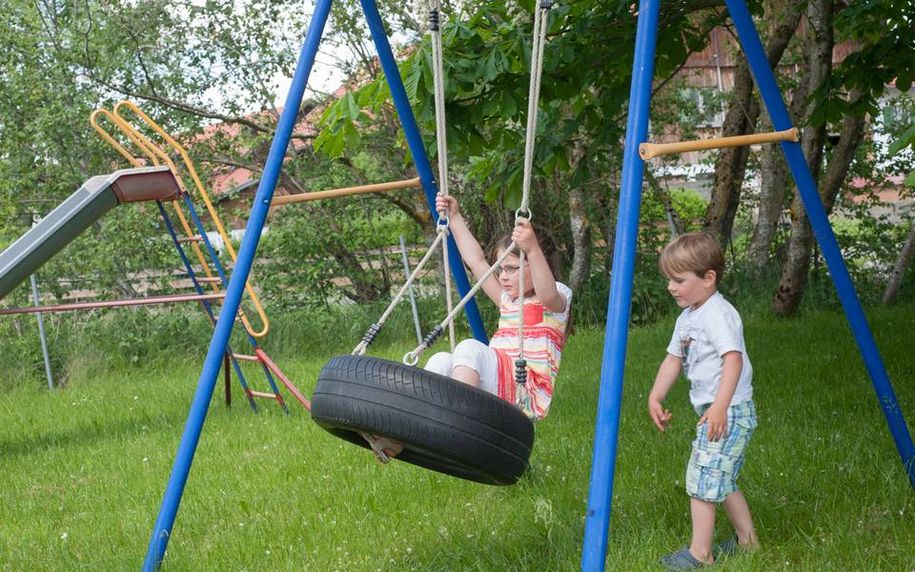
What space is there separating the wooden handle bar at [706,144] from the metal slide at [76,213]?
3.96m

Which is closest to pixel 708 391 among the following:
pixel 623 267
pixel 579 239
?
pixel 623 267

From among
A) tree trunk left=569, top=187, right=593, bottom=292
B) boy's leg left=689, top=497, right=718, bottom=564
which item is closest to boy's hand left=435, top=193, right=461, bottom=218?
boy's leg left=689, top=497, right=718, bottom=564

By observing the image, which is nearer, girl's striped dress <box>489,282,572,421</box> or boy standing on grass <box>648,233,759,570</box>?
boy standing on grass <box>648,233,759,570</box>

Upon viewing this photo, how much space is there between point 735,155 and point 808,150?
4.49 feet

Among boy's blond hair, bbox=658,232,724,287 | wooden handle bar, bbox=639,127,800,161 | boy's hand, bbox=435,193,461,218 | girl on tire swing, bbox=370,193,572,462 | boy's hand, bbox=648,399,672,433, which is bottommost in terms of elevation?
boy's hand, bbox=648,399,672,433

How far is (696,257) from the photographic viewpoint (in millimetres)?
3129

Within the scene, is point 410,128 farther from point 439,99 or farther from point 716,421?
point 716,421

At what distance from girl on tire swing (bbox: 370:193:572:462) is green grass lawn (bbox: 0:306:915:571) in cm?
43

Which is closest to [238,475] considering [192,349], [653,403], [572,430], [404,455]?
[572,430]

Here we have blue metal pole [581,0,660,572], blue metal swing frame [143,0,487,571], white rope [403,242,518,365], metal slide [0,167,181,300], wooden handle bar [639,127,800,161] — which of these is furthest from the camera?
metal slide [0,167,181,300]

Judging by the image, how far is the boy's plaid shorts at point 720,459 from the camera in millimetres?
3035

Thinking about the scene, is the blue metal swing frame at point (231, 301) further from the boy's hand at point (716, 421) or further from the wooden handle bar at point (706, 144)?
the boy's hand at point (716, 421)

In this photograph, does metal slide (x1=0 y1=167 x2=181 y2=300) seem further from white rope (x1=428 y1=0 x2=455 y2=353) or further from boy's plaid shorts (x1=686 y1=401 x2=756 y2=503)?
boy's plaid shorts (x1=686 y1=401 x2=756 y2=503)

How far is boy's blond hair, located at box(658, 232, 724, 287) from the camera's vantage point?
3.13m
